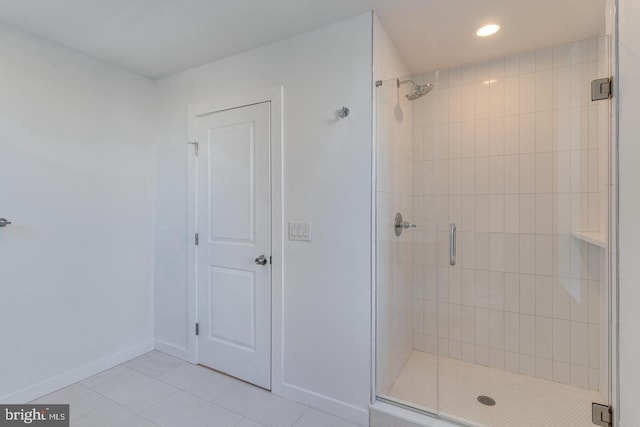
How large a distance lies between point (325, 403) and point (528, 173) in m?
2.09

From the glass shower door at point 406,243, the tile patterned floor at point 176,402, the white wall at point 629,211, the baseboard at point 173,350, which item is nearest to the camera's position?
the white wall at point 629,211

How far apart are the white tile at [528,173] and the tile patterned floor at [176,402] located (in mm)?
1965

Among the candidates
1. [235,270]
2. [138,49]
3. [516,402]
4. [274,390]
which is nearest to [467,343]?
[516,402]

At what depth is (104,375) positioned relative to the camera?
7.48ft

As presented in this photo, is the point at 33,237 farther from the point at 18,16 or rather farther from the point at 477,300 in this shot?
the point at 477,300

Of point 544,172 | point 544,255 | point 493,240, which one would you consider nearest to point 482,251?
point 493,240

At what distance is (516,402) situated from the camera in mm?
1883

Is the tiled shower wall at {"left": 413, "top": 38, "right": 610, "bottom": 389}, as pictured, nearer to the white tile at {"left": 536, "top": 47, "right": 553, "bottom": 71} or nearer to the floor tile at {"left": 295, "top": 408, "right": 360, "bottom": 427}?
the white tile at {"left": 536, "top": 47, "right": 553, "bottom": 71}

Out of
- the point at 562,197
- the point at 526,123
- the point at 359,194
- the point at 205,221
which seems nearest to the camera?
the point at 359,194

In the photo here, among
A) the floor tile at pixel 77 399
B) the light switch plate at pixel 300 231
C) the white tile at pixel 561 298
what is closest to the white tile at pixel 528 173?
the white tile at pixel 561 298

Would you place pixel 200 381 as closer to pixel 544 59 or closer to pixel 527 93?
pixel 527 93

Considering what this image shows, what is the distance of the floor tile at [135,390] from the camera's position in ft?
6.40

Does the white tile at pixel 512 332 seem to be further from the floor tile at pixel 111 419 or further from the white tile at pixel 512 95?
the floor tile at pixel 111 419

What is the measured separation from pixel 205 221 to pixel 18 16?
1659mm
